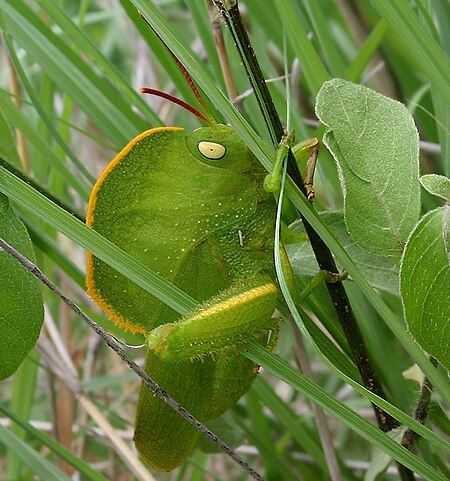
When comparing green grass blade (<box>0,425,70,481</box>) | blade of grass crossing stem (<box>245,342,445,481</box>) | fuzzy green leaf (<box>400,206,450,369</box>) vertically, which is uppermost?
fuzzy green leaf (<box>400,206,450,369</box>)

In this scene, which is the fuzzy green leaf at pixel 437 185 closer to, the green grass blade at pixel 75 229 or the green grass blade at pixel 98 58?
the green grass blade at pixel 75 229

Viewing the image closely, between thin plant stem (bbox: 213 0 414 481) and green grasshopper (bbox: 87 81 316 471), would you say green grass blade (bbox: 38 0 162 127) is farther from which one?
thin plant stem (bbox: 213 0 414 481)

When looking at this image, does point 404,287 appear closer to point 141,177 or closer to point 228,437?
point 141,177

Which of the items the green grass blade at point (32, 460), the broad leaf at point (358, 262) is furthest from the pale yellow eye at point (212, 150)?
the green grass blade at point (32, 460)

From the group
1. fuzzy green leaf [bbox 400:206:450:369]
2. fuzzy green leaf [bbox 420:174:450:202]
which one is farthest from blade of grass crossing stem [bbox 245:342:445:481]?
fuzzy green leaf [bbox 420:174:450:202]

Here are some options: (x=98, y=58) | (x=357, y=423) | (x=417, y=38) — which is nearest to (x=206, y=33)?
(x=98, y=58)

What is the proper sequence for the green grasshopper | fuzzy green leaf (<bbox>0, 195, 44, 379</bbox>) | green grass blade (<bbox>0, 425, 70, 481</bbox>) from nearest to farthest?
fuzzy green leaf (<bbox>0, 195, 44, 379</bbox>) → the green grasshopper → green grass blade (<bbox>0, 425, 70, 481</bbox>)
